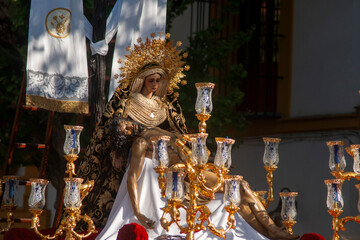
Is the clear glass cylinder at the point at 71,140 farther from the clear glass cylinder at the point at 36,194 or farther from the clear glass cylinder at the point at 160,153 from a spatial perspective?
the clear glass cylinder at the point at 160,153

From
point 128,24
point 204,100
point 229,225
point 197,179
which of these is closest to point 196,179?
point 197,179

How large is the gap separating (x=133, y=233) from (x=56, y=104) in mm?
2580

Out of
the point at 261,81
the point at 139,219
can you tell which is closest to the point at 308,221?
the point at 261,81

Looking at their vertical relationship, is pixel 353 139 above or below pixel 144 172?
above

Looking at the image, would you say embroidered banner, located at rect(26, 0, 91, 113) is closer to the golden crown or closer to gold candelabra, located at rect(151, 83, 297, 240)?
the golden crown

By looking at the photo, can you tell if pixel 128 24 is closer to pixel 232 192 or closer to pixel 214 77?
pixel 214 77

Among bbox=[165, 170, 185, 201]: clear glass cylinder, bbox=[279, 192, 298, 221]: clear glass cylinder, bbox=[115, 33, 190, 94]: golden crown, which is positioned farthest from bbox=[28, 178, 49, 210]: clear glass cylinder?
bbox=[279, 192, 298, 221]: clear glass cylinder

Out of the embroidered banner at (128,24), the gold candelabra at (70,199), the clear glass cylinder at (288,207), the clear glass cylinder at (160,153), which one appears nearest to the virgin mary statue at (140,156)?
the clear glass cylinder at (288,207)

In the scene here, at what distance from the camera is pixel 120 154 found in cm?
705

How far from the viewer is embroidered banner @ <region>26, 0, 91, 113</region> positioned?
26.4 ft

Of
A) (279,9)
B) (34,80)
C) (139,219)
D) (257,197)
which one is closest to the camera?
(139,219)

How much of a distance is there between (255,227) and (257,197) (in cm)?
30

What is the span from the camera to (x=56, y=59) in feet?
26.9

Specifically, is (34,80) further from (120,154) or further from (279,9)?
(279,9)
